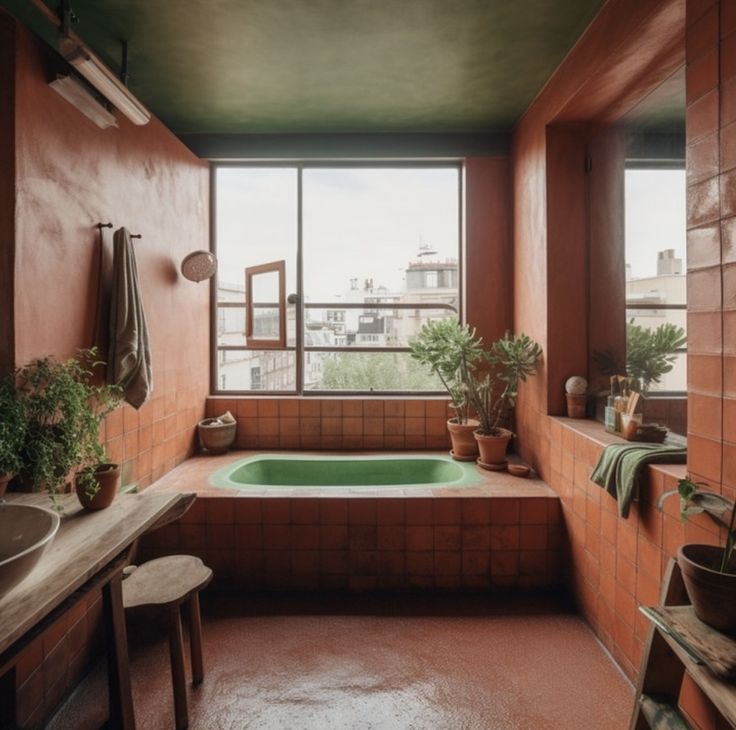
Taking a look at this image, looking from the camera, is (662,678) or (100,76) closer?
(662,678)

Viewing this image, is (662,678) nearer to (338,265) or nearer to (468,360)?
(468,360)

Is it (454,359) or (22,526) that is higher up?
(454,359)

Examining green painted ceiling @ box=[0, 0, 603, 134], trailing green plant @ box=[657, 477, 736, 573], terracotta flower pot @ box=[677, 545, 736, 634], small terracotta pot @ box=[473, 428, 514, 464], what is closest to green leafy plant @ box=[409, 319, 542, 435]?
small terracotta pot @ box=[473, 428, 514, 464]

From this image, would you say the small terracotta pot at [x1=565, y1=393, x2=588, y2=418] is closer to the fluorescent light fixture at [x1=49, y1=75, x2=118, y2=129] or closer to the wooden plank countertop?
the wooden plank countertop

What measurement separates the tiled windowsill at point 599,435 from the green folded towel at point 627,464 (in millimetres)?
32

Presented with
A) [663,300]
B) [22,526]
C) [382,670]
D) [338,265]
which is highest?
[338,265]

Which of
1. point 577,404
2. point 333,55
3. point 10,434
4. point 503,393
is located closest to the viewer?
point 10,434

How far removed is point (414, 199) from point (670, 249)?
1.96 m

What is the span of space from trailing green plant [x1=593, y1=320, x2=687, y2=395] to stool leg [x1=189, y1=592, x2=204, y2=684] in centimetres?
223

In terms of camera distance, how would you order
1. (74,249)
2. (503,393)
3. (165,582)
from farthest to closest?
1. (503,393)
2. (74,249)
3. (165,582)

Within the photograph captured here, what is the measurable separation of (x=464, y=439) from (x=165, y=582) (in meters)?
2.03

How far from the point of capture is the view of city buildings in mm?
3555

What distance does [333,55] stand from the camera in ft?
7.84

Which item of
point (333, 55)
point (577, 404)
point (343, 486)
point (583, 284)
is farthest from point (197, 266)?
point (577, 404)
